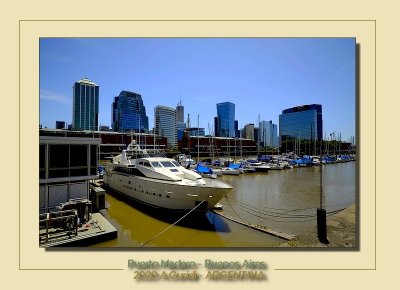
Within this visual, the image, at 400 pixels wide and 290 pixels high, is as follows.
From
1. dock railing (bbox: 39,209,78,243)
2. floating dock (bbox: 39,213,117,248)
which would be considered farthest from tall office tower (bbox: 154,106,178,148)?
dock railing (bbox: 39,209,78,243)

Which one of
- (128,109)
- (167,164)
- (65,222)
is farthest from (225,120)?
(65,222)

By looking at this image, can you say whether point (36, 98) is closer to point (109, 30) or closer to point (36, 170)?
point (36, 170)

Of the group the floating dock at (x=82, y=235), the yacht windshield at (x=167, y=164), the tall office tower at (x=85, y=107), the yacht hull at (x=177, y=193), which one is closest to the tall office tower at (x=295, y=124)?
the tall office tower at (x=85, y=107)

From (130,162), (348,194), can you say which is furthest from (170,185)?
(348,194)

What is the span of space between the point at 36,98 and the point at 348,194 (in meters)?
20.9

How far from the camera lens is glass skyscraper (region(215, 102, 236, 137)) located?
106 m

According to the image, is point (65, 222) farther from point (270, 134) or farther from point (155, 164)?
point (270, 134)

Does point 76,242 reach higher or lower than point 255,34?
lower

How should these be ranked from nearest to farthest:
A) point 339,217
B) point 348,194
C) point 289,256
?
1. point 289,256
2. point 339,217
3. point 348,194

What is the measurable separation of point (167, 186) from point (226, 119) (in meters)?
96.0

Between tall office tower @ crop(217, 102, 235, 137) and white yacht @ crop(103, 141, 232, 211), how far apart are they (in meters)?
91.9

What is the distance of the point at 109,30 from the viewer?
5824 mm

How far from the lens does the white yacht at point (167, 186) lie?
10008 mm

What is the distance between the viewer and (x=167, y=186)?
1080cm
